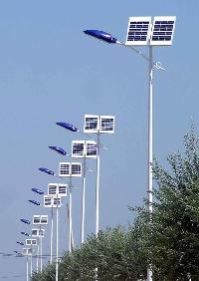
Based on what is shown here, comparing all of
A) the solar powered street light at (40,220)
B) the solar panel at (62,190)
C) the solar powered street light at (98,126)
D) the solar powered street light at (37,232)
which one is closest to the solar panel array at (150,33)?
the solar powered street light at (98,126)

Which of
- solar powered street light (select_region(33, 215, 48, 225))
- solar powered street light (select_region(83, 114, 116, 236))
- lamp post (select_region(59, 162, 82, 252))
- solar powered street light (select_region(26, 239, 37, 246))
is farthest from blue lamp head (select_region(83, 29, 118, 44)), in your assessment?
solar powered street light (select_region(26, 239, 37, 246))

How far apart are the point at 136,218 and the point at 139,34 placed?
565 cm

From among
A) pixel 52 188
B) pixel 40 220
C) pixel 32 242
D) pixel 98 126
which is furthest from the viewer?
pixel 32 242

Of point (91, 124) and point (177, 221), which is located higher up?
point (91, 124)

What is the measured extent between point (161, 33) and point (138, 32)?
651 millimetres

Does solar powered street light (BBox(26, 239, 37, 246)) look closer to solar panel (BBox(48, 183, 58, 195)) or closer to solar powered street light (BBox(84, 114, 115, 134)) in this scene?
solar panel (BBox(48, 183, 58, 195))

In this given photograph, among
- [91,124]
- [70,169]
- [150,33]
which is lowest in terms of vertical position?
[70,169]

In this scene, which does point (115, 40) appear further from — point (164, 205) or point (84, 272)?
point (84, 272)

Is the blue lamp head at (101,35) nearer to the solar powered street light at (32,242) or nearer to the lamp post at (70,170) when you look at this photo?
the lamp post at (70,170)

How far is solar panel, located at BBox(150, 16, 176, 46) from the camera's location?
29.9 meters

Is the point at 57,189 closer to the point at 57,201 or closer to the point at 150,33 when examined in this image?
the point at 57,201

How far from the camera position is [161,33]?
3003 centimetres

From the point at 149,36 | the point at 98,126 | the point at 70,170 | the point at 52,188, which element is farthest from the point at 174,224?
the point at 52,188

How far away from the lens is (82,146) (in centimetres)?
5441
